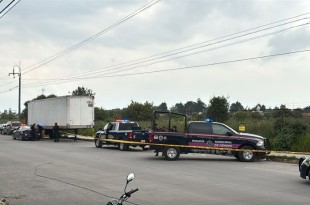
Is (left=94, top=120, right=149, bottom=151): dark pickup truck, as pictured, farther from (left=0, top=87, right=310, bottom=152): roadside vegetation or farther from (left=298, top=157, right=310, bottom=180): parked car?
(left=298, top=157, right=310, bottom=180): parked car

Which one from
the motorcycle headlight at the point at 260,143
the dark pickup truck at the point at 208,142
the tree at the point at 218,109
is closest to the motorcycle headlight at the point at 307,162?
the dark pickup truck at the point at 208,142

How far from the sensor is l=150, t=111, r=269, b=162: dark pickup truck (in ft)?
65.9

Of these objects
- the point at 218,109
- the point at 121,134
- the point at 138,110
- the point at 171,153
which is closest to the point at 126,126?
the point at 121,134

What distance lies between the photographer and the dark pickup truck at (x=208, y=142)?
20.1 metres

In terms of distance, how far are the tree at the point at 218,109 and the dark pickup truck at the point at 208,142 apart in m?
15.0

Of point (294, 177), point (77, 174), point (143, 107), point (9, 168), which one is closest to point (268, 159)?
point (294, 177)

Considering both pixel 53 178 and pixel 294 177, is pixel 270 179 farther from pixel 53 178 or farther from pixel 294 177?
pixel 53 178

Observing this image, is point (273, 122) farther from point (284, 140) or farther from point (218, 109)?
point (218, 109)

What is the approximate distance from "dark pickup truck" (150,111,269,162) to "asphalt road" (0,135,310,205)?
1.41 meters

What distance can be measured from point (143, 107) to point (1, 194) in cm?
5226


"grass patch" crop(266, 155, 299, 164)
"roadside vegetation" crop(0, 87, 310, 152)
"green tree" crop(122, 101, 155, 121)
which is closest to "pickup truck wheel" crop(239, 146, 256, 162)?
"grass patch" crop(266, 155, 299, 164)

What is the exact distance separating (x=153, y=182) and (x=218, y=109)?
2555 cm

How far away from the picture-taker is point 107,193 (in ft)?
35.4

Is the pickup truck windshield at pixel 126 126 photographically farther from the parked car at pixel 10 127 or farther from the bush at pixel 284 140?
the parked car at pixel 10 127
